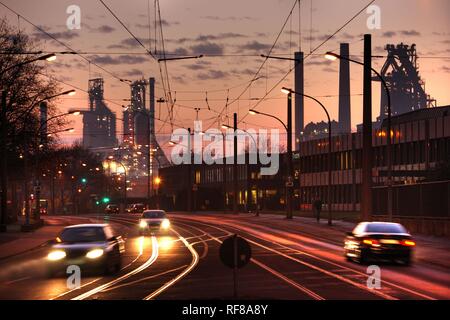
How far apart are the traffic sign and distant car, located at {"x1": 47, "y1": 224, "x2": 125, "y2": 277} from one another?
8.88 meters

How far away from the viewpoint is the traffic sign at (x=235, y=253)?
16.4 m

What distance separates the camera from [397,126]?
87.8 m

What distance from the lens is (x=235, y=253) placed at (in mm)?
16406

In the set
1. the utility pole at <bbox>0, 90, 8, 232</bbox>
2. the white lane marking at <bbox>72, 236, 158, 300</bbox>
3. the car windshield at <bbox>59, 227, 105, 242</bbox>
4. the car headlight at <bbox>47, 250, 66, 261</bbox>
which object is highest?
the utility pole at <bbox>0, 90, 8, 232</bbox>

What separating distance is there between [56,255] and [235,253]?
30.9 feet

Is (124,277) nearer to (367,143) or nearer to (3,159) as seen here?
(367,143)

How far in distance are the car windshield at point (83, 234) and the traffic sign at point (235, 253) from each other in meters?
9.63

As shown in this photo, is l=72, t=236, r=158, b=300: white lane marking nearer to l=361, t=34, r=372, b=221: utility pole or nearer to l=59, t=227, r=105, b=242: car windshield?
l=59, t=227, r=105, b=242: car windshield

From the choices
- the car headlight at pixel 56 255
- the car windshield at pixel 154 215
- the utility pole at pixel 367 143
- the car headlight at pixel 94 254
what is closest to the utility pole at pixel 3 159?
the car windshield at pixel 154 215

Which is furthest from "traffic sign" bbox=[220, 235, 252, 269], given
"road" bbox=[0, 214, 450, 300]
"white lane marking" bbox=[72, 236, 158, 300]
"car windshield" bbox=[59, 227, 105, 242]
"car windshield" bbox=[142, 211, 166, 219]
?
"car windshield" bbox=[142, 211, 166, 219]

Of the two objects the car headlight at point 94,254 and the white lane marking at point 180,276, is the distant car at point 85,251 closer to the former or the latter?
the car headlight at point 94,254

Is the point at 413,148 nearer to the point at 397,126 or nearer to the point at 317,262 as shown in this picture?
the point at 397,126

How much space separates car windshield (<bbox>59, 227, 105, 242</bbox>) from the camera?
25.5 meters

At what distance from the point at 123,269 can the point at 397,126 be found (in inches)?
2525
